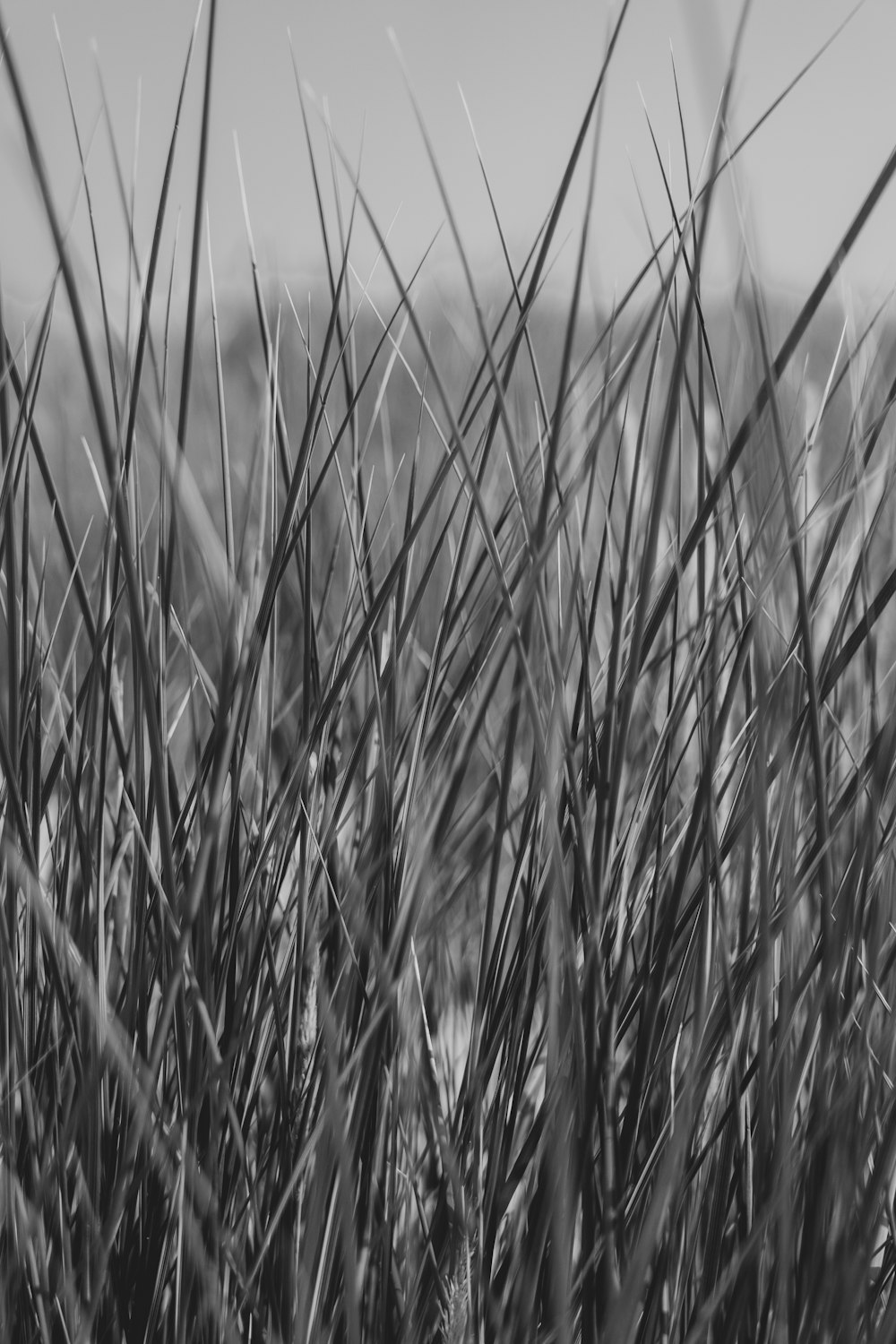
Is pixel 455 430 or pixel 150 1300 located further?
pixel 150 1300

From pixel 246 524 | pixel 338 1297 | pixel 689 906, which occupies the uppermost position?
pixel 246 524

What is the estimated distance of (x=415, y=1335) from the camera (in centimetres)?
33

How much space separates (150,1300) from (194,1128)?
0.20ft

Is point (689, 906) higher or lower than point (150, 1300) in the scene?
higher

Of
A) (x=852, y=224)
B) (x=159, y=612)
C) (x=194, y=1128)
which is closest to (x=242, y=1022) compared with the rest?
(x=194, y=1128)

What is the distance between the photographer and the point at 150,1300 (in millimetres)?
345

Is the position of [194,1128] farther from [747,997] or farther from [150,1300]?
[747,997]

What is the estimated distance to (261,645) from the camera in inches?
12.7

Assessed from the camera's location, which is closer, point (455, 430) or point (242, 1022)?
point (455, 430)

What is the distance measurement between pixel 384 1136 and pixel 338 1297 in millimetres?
52

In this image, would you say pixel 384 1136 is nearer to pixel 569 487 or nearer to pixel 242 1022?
pixel 242 1022

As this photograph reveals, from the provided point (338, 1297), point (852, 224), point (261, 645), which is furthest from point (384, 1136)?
point (852, 224)

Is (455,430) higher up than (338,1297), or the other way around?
(455,430)

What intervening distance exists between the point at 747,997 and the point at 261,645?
0.64ft
